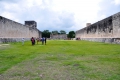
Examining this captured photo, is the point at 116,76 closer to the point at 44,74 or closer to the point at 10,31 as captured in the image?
the point at 44,74

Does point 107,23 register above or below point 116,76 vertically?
above

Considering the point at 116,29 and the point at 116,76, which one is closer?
the point at 116,76

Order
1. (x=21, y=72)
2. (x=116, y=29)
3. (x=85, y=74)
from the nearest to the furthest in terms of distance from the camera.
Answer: (x=85, y=74) < (x=21, y=72) < (x=116, y=29)

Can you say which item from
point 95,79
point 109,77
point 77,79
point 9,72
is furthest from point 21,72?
point 109,77

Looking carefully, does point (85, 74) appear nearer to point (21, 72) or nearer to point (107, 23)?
point (21, 72)

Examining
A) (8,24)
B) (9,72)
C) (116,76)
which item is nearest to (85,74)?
(116,76)

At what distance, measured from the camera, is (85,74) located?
4129 mm

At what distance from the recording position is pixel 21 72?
4.39 m

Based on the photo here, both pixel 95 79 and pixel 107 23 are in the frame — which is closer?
pixel 95 79

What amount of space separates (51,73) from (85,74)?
2.87ft

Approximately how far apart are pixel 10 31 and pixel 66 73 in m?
18.8

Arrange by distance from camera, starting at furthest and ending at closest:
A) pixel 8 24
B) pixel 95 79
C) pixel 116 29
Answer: pixel 8 24, pixel 116 29, pixel 95 79

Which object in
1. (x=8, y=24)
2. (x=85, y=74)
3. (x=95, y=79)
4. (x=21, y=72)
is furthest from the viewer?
(x=8, y=24)

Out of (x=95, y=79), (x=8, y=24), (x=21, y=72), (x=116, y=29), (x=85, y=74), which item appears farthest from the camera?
(x=8, y=24)
